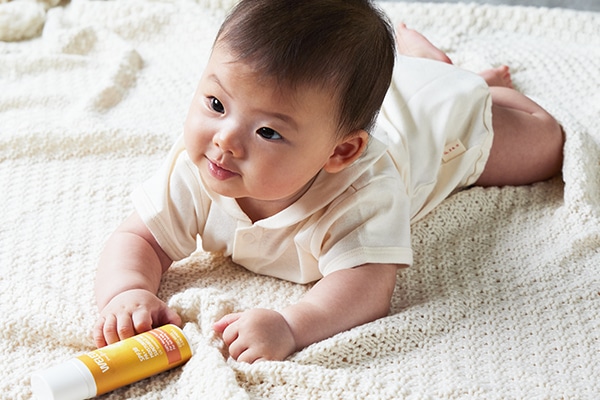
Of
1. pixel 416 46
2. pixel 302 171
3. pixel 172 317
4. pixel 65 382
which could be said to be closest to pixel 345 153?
pixel 302 171

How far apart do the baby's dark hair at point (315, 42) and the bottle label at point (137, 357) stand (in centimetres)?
34

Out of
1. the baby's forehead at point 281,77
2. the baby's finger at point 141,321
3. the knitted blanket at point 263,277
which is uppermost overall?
the baby's forehead at point 281,77

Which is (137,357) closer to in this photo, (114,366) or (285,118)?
(114,366)

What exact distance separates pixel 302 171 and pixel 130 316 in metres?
0.28

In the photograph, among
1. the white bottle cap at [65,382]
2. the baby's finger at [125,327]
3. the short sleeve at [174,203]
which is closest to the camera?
the white bottle cap at [65,382]

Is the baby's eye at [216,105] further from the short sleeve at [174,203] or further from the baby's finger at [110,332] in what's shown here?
the baby's finger at [110,332]

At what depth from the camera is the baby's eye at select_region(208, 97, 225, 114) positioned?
1.05 metres

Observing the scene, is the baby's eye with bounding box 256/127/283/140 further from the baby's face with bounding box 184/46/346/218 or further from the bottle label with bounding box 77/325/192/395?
the bottle label with bounding box 77/325/192/395

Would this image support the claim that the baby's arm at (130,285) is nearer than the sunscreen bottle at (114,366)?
No

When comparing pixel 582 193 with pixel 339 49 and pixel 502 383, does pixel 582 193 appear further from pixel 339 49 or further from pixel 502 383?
pixel 339 49

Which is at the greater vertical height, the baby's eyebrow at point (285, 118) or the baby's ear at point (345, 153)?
the baby's eyebrow at point (285, 118)

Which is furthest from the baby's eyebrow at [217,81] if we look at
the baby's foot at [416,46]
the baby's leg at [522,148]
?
the baby's foot at [416,46]

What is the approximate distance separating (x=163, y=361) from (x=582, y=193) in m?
0.72

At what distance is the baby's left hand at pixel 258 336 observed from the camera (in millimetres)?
1049
